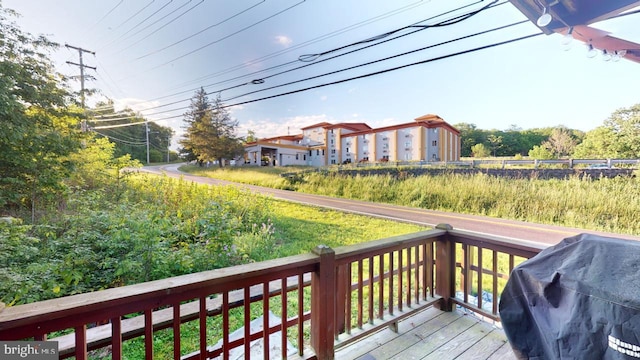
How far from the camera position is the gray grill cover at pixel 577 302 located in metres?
0.71

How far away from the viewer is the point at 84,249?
221cm

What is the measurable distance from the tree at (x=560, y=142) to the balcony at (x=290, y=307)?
8.57 ft

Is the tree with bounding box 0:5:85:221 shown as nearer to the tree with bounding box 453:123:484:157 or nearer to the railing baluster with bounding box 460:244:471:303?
the railing baluster with bounding box 460:244:471:303

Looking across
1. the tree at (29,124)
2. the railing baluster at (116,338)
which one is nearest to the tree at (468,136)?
the railing baluster at (116,338)

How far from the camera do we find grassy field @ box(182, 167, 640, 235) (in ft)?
8.98

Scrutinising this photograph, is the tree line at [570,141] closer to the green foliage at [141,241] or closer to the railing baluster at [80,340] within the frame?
the green foliage at [141,241]

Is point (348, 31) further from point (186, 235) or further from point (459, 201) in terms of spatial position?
point (186, 235)

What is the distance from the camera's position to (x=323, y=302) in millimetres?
1252

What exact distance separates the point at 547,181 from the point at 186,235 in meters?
4.72

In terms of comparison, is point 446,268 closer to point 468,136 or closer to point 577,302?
point 577,302

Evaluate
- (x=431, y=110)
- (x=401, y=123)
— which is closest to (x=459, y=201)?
(x=431, y=110)

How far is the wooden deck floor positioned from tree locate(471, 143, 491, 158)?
337 centimetres

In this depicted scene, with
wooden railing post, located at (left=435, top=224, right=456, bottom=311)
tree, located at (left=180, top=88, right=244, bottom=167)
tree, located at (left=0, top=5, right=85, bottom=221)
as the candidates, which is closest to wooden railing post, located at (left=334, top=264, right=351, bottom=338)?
wooden railing post, located at (left=435, top=224, right=456, bottom=311)

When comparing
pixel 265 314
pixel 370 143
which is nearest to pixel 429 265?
pixel 265 314
